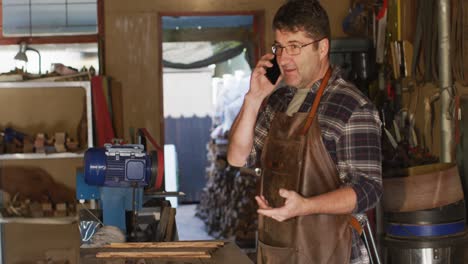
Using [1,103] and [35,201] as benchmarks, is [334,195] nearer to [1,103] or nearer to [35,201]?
[35,201]

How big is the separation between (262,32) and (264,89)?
3984 millimetres

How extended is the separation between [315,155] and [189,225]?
801 cm

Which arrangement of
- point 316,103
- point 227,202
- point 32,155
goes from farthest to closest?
point 227,202, point 32,155, point 316,103

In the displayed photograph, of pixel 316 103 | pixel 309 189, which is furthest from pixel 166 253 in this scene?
pixel 316 103

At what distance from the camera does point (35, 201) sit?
649 centimetres

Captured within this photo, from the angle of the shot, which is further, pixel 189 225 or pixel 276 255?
pixel 189 225

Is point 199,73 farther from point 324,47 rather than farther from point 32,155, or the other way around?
point 324,47

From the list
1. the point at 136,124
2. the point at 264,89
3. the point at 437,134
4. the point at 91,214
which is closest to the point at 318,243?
the point at 264,89

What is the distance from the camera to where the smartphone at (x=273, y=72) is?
2.72 m

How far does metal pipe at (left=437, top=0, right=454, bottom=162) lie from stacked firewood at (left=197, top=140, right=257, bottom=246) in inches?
131

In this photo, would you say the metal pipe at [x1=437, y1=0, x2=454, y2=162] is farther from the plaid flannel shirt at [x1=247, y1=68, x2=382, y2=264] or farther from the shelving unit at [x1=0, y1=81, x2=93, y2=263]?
the shelving unit at [x1=0, y1=81, x2=93, y2=263]

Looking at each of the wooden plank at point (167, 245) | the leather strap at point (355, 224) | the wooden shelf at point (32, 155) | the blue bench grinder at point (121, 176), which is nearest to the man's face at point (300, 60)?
the leather strap at point (355, 224)

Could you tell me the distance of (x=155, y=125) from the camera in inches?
259

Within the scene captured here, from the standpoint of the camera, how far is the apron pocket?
2.56 meters
